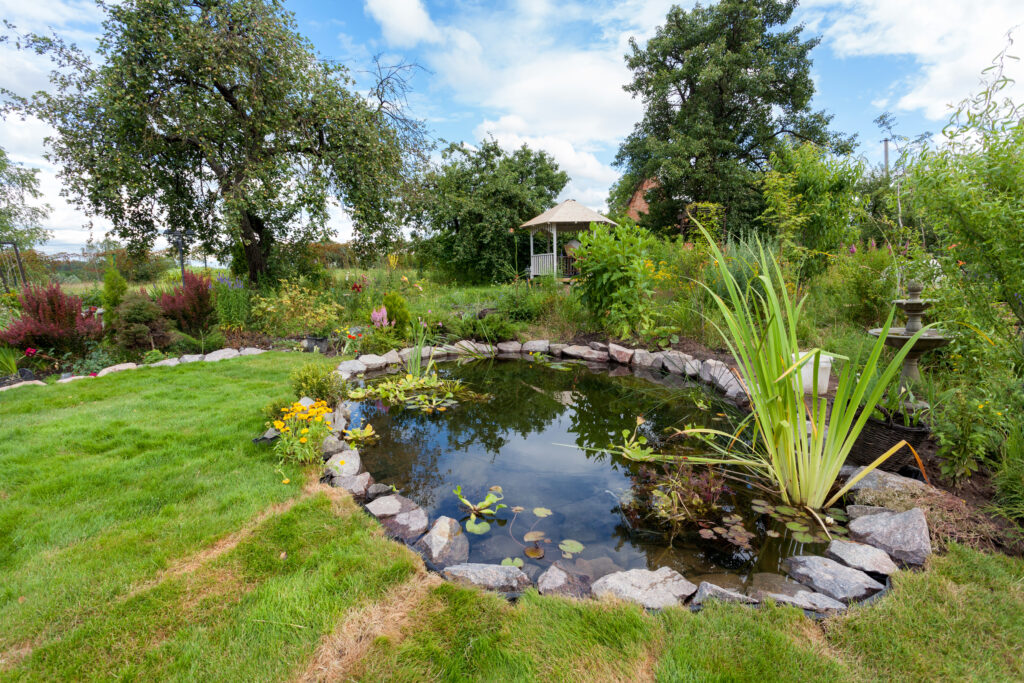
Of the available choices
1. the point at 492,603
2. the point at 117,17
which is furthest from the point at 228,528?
the point at 117,17

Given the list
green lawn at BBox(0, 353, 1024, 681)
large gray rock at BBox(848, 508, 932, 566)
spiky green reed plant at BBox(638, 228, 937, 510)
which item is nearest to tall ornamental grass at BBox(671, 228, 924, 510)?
spiky green reed plant at BBox(638, 228, 937, 510)

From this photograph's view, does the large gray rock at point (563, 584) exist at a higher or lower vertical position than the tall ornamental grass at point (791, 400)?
lower

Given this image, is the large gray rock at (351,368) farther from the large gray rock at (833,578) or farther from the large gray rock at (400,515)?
the large gray rock at (833,578)

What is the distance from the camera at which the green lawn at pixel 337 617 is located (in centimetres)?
134

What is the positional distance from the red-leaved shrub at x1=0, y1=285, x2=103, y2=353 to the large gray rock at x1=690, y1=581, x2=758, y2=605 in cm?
694

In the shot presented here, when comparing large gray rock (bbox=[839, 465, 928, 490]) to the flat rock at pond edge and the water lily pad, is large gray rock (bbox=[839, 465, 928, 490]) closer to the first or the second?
the water lily pad

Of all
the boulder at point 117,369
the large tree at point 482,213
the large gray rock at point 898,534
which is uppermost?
the large tree at point 482,213

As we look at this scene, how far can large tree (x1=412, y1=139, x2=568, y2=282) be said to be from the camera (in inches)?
571

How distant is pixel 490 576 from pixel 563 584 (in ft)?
1.01

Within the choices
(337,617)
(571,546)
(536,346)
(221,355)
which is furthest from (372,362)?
(337,617)

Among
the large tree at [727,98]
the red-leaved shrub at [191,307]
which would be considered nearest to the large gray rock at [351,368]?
the red-leaved shrub at [191,307]

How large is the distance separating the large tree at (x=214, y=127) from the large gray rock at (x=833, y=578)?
7.90 meters

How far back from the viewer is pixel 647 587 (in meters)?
1.70

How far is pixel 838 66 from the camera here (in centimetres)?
553
